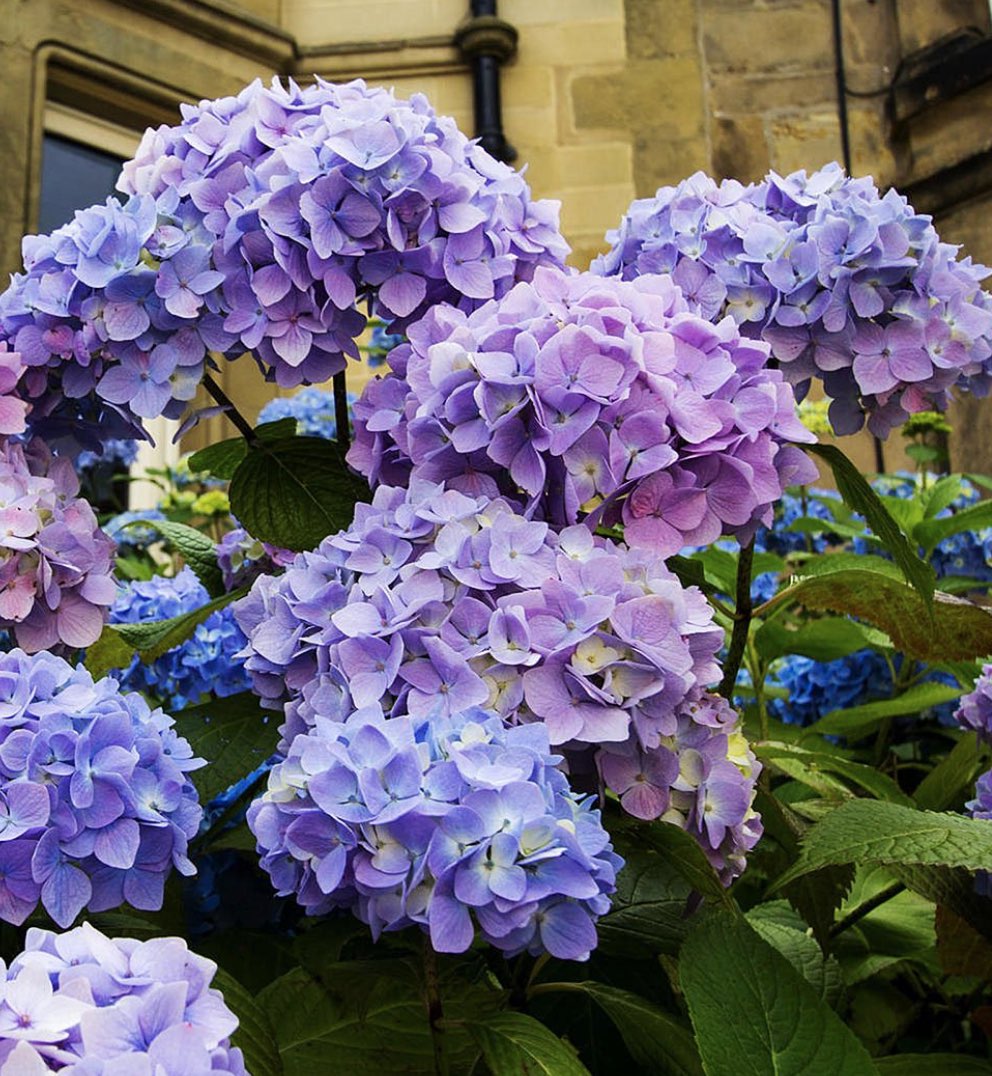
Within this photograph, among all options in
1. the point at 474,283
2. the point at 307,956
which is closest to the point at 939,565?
the point at 474,283

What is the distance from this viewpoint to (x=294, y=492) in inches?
34.0

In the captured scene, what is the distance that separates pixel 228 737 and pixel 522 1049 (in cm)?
32

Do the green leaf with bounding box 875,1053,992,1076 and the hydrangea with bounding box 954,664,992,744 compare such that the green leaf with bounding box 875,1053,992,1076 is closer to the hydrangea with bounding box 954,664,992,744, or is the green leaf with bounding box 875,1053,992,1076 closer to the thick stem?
the hydrangea with bounding box 954,664,992,744

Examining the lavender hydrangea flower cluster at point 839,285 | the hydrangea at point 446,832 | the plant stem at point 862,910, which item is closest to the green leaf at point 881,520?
the lavender hydrangea flower cluster at point 839,285

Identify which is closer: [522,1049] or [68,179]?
[522,1049]

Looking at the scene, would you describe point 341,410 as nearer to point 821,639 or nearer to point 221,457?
point 221,457

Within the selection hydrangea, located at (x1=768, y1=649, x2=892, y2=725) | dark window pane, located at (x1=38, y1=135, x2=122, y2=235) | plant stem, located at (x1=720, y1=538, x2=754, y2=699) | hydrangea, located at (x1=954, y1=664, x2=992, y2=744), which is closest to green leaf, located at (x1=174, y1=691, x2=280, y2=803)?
plant stem, located at (x1=720, y1=538, x2=754, y2=699)

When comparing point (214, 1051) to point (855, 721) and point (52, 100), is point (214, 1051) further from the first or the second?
point (52, 100)

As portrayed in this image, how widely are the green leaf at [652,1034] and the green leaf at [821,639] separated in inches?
27.2

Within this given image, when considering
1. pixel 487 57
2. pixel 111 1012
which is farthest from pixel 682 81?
pixel 111 1012

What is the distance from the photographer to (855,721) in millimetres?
1252

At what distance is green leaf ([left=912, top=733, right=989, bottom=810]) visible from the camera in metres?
1.01

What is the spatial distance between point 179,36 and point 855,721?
9.70ft

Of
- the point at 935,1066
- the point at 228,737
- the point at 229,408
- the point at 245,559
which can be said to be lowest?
the point at 935,1066
